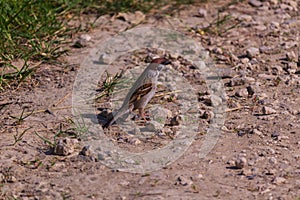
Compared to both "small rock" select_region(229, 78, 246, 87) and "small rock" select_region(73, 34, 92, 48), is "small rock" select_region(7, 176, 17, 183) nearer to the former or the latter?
"small rock" select_region(229, 78, 246, 87)

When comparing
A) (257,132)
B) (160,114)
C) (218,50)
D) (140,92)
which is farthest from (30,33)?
(257,132)

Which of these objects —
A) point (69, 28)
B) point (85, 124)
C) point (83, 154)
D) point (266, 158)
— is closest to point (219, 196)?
point (266, 158)

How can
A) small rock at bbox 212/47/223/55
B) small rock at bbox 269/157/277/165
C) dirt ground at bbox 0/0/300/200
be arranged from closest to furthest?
dirt ground at bbox 0/0/300/200
small rock at bbox 269/157/277/165
small rock at bbox 212/47/223/55

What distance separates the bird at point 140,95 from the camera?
19.9ft

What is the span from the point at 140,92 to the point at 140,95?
0.10 ft

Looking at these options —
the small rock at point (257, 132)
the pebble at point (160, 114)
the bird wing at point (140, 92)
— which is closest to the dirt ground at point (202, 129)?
the small rock at point (257, 132)

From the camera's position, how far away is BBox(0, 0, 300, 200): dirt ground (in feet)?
16.1

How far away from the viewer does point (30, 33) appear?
23.9ft

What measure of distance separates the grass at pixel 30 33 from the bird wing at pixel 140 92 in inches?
49.3

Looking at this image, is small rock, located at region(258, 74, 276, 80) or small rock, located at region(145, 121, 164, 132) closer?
small rock, located at region(145, 121, 164, 132)

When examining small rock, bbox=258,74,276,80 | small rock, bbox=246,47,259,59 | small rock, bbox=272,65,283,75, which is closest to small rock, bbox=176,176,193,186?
small rock, bbox=258,74,276,80

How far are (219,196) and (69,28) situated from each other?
3820mm

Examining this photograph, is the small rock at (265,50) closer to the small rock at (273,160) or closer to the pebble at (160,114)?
the pebble at (160,114)

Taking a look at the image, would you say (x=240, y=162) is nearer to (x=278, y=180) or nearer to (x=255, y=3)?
(x=278, y=180)
